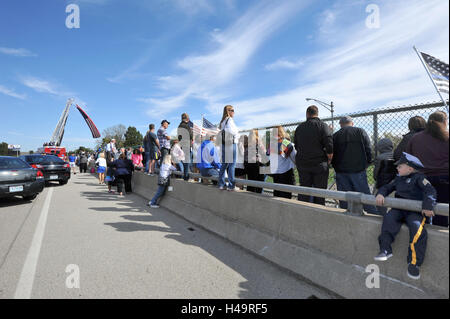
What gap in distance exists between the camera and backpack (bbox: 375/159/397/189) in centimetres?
378

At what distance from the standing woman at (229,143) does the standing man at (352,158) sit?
5.97 feet

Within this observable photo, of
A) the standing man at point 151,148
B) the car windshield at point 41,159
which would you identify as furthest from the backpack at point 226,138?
the car windshield at point 41,159

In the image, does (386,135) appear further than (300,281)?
Yes

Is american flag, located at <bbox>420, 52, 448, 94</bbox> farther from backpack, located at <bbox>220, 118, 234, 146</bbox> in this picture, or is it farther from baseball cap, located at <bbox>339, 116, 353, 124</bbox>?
backpack, located at <bbox>220, 118, 234, 146</bbox>

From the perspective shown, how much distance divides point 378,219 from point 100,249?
13.3 feet

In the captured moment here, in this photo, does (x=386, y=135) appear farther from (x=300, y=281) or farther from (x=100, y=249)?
(x=100, y=249)

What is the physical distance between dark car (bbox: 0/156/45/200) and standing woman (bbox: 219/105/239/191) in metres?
7.14

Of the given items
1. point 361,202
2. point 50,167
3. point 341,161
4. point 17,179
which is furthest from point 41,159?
point 361,202

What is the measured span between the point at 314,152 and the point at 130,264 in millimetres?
3285

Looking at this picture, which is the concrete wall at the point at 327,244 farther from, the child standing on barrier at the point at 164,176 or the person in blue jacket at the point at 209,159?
the child standing on barrier at the point at 164,176

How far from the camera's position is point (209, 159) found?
6.38 metres
